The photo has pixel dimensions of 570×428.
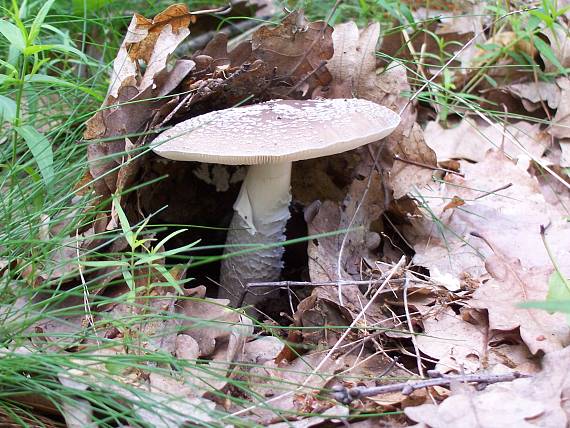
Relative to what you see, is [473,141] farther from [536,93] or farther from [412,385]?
[412,385]

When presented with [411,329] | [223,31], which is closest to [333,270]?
[411,329]

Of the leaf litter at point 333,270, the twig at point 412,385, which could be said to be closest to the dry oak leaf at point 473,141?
the leaf litter at point 333,270

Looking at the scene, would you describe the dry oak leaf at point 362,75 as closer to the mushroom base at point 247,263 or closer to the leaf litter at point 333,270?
the leaf litter at point 333,270

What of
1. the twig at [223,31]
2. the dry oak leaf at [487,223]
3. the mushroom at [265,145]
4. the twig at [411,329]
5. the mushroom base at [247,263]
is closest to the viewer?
the twig at [411,329]

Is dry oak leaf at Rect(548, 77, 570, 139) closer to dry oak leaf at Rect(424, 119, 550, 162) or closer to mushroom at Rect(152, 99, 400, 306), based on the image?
dry oak leaf at Rect(424, 119, 550, 162)

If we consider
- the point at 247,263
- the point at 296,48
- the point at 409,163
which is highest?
the point at 296,48

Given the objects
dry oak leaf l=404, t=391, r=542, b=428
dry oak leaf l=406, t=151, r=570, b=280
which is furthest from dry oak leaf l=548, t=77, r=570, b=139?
dry oak leaf l=404, t=391, r=542, b=428

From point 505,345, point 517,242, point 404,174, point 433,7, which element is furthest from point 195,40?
point 505,345
